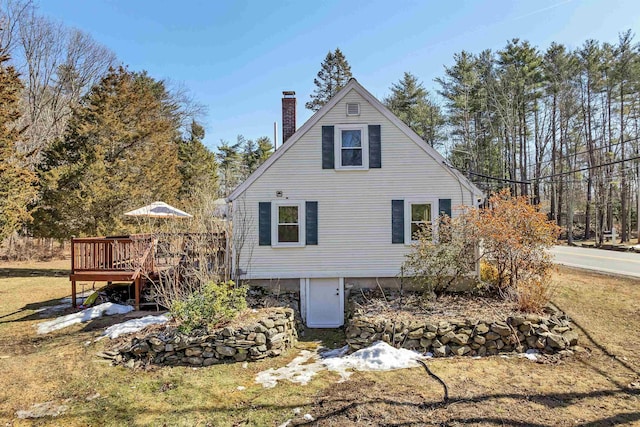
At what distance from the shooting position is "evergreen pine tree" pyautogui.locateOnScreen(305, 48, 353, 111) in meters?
31.7

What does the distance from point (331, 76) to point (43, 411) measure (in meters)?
31.1

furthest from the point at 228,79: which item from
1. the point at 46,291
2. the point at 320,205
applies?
the point at 46,291

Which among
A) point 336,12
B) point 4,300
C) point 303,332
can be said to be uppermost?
point 336,12

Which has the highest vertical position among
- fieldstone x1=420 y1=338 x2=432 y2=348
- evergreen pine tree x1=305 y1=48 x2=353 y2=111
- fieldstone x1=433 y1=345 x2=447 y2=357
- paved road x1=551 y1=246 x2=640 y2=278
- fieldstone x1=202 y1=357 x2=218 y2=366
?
evergreen pine tree x1=305 y1=48 x2=353 y2=111

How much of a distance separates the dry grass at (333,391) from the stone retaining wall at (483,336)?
47 centimetres

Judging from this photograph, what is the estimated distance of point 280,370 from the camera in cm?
742

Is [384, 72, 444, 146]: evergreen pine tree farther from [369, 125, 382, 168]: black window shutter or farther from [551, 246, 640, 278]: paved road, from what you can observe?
[369, 125, 382, 168]: black window shutter

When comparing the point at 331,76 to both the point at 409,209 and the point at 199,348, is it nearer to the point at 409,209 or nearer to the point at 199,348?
the point at 409,209

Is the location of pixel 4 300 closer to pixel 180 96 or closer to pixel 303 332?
pixel 303 332

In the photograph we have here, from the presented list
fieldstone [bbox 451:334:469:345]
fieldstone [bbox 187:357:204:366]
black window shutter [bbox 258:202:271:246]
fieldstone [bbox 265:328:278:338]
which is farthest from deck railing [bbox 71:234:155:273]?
fieldstone [bbox 451:334:469:345]

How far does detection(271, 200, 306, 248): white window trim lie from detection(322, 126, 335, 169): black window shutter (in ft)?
5.00

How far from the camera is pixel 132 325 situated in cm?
916

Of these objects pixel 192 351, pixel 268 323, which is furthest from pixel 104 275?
pixel 268 323

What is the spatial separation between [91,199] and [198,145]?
13.5 metres
